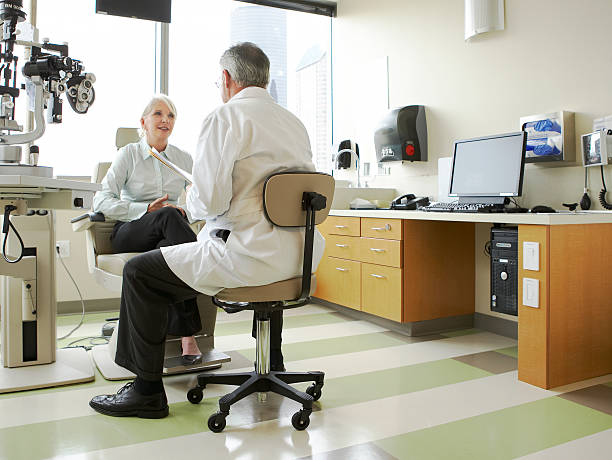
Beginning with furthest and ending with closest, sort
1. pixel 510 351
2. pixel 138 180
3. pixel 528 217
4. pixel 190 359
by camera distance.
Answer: pixel 510 351, pixel 138 180, pixel 190 359, pixel 528 217

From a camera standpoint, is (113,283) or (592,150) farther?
(592,150)

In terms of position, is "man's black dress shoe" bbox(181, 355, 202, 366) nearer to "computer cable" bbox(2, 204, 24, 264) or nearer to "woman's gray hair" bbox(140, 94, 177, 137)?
"computer cable" bbox(2, 204, 24, 264)

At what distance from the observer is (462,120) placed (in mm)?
3629

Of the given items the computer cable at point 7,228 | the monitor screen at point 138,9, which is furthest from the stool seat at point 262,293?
the monitor screen at point 138,9

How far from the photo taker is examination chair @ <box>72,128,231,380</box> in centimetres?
255

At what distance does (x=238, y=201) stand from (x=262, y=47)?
352cm

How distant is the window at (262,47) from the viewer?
178 inches

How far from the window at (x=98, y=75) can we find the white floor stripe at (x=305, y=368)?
2176mm

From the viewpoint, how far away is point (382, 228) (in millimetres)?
3412

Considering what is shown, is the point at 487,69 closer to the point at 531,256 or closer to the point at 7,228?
the point at 531,256

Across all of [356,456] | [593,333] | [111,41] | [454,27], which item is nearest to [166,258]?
[356,456]

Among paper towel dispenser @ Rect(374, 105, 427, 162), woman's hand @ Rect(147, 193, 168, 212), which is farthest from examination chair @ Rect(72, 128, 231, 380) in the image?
paper towel dispenser @ Rect(374, 105, 427, 162)

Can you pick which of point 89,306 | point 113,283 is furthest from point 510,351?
point 89,306

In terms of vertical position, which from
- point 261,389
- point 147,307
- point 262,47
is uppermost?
point 262,47
